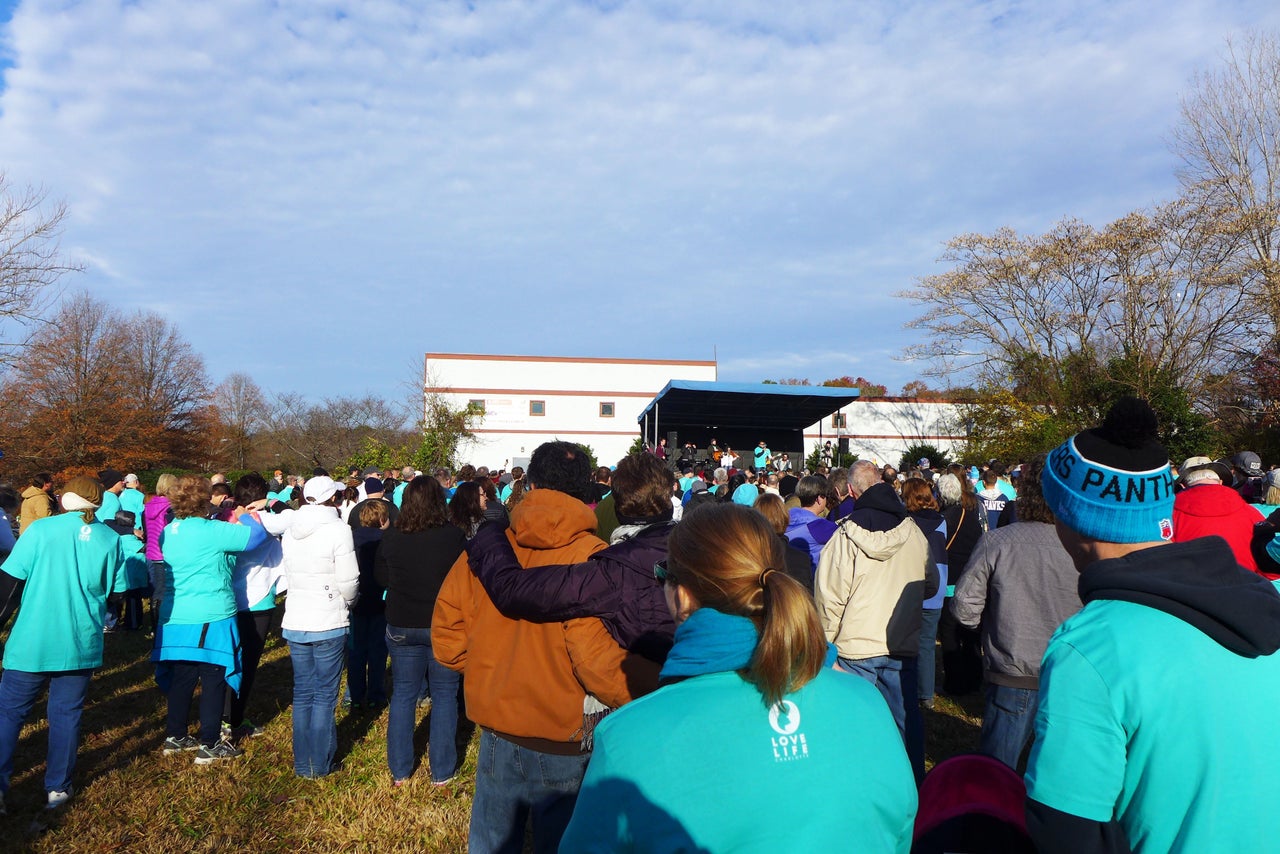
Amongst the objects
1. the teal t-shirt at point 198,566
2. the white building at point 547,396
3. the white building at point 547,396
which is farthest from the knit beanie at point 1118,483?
the white building at point 547,396

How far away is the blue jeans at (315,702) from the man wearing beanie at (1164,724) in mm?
4653

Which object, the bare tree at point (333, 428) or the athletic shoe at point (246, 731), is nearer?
the athletic shoe at point (246, 731)

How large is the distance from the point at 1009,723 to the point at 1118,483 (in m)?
2.59

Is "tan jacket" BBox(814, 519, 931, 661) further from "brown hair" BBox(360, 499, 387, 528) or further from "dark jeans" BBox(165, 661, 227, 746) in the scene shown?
"dark jeans" BBox(165, 661, 227, 746)

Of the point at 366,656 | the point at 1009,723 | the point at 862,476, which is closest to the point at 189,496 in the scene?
the point at 366,656

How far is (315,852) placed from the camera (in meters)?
4.48

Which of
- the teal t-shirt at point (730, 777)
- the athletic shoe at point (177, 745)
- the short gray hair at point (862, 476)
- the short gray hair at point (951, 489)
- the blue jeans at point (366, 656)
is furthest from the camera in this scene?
the short gray hair at point (951, 489)

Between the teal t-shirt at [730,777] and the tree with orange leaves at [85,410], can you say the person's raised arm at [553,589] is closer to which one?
the teal t-shirt at [730,777]

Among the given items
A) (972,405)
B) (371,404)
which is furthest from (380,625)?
(371,404)

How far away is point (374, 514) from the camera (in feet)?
20.8

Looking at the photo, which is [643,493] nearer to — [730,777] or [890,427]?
[730,777]

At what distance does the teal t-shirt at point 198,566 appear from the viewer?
5.25 metres

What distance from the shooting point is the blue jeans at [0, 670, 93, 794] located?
4609 millimetres

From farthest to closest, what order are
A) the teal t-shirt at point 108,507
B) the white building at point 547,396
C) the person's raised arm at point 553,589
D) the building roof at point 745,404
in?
the white building at point 547,396 < the building roof at point 745,404 < the teal t-shirt at point 108,507 < the person's raised arm at point 553,589
